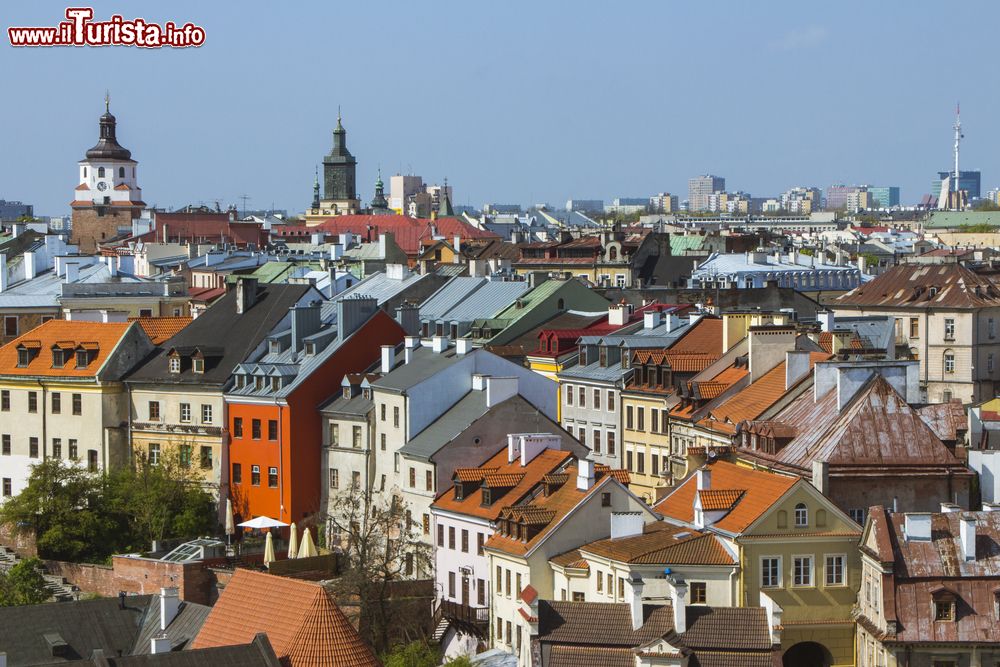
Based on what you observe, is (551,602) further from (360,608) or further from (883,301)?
(883,301)

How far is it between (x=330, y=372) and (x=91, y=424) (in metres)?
11.2

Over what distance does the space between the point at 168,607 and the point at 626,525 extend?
13.1m

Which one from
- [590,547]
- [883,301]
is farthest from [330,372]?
[883,301]

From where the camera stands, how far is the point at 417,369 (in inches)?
3127

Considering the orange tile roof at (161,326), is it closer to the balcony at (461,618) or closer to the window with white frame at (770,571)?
the balcony at (461,618)

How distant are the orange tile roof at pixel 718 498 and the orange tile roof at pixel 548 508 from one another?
3.48 metres

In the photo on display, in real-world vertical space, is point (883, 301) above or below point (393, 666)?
above

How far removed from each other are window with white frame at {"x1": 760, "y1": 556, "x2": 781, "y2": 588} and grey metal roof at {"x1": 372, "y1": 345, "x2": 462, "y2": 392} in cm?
2156

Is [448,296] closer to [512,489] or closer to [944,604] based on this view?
[512,489]

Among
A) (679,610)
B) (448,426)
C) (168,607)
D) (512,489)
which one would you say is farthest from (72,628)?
(448,426)

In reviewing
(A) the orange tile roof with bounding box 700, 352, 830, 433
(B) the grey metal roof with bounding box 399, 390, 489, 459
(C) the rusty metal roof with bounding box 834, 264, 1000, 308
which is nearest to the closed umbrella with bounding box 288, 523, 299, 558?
(B) the grey metal roof with bounding box 399, 390, 489, 459

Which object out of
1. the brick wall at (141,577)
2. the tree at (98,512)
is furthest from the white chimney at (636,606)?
the tree at (98,512)

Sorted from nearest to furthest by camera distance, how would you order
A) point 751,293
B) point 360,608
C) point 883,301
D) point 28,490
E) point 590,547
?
point 590,547
point 360,608
point 28,490
point 751,293
point 883,301

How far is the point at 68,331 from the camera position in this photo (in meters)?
91.2
